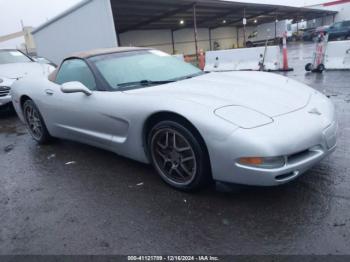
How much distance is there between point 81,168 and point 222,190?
1711mm

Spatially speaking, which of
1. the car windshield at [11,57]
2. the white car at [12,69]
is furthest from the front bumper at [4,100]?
the car windshield at [11,57]

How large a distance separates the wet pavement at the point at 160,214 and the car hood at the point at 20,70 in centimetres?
426

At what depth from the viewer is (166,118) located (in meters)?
2.58

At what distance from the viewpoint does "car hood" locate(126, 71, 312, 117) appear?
2.43m

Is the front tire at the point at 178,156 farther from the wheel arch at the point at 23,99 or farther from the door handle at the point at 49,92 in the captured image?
the wheel arch at the point at 23,99

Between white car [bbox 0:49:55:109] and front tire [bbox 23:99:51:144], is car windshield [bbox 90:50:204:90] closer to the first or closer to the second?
front tire [bbox 23:99:51:144]

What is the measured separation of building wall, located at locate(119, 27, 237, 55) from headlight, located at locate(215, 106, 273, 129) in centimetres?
2675

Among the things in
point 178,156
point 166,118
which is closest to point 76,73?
point 166,118

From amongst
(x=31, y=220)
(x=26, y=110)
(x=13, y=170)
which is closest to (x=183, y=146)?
(x=31, y=220)

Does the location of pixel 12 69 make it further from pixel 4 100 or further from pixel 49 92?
pixel 49 92

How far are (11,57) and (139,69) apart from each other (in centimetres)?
628

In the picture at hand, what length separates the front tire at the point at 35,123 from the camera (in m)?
4.10

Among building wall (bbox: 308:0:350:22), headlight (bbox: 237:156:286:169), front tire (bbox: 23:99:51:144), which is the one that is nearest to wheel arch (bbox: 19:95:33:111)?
front tire (bbox: 23:99:51:144)

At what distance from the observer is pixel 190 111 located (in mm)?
2357
